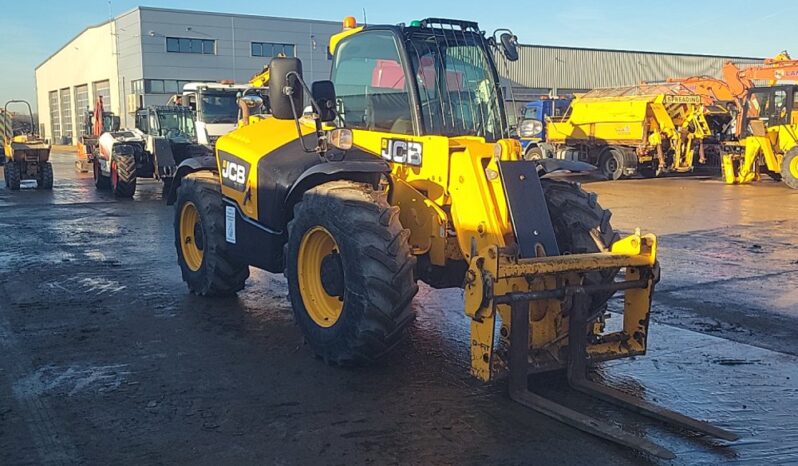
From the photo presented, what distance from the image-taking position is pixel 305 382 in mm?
4949

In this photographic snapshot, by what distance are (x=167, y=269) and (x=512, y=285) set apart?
5.52m

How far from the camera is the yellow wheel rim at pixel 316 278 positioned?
17.8 feet

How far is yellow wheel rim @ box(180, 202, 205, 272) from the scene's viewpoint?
7613mm

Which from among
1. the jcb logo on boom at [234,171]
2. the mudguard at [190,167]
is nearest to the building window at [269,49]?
the mudguard at [190,167]

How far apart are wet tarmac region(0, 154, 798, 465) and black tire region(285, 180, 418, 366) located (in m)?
0.26

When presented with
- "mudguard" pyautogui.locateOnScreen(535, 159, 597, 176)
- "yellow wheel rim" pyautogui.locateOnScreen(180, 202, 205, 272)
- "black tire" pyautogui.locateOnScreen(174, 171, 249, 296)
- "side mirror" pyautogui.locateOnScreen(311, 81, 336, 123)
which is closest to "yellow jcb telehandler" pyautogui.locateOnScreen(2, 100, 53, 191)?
"yellow wheel rim" pyautogui.locateOnScreen(180, 202, 205, 272)

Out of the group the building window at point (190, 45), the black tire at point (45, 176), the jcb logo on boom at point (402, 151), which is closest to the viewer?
the jcb logo on boom at point (402, 151)

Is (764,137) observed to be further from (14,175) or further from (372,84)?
(14,175)

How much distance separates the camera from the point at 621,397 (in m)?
4.48

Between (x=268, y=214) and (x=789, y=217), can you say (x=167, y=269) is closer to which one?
(x=268, y=214)

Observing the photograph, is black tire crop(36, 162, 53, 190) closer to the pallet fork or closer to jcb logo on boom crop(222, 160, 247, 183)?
jcb logo on boom crop(222, 160, 247, 183)

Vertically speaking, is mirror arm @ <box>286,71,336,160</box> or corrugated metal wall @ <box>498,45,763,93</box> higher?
corrugated metal wall @ <box>498,45,763,93</box>

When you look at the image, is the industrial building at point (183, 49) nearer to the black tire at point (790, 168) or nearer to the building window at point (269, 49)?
the building window at point (269, 49)

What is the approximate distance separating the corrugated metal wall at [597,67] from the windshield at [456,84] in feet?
141
